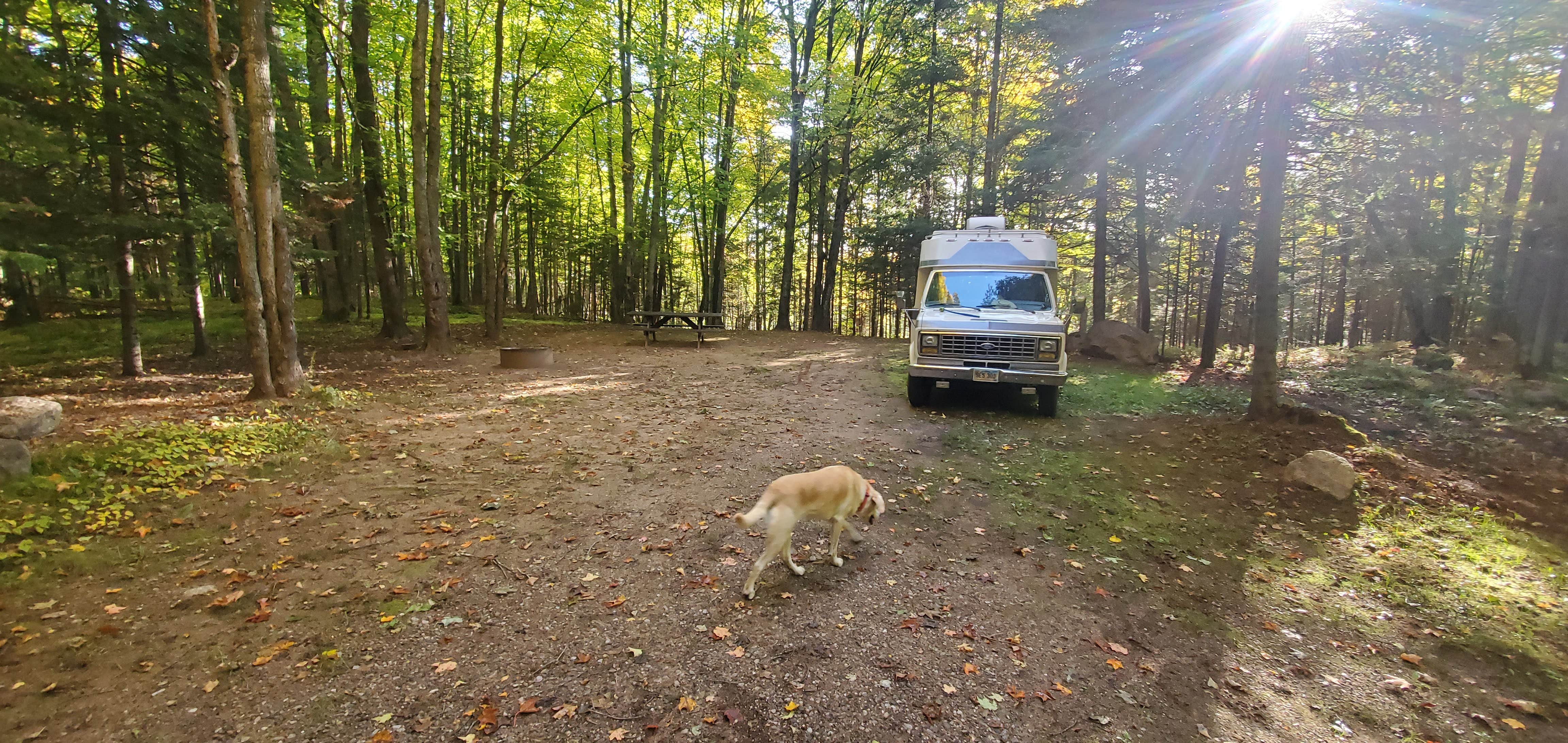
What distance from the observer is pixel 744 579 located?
411 cm

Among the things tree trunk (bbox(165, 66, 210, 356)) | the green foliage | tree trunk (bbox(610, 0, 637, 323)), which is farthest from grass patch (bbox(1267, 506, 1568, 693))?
tree trunk (bbox(610, 0, 637, 323))

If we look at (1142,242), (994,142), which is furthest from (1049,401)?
(1142,242)

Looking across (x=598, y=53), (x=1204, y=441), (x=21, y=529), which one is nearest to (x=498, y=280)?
(x=598, y=53)

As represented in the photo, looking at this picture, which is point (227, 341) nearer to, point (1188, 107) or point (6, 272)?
point (6, 272)

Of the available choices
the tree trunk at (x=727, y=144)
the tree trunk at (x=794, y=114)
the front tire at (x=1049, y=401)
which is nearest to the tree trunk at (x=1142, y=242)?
the front tire at (x=1049, y=401)

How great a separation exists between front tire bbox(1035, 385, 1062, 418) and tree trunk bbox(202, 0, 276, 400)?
436 inches

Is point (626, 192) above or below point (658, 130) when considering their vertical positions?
→ below

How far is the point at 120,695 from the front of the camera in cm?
274

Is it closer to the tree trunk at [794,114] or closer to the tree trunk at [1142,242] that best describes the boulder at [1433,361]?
the tree trunk at [1142,242]

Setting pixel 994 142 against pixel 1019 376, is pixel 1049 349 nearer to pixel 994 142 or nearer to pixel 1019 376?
pixel 1019 376

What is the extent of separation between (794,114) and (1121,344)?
13.9m

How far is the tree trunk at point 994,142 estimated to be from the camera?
57.1 ft

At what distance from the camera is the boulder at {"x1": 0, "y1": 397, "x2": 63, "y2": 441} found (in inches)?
186

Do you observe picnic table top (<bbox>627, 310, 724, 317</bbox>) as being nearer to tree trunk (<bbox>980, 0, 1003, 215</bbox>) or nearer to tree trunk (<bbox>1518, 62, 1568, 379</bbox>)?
tree trunk (<bbox>980, 0, 1003, 215</bbox>)
